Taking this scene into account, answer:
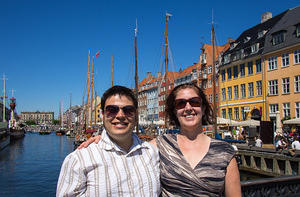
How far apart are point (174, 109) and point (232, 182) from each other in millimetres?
1018

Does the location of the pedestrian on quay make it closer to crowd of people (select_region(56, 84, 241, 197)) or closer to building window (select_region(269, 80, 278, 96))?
crowd of people (select_region(56, 84, 241, 197))

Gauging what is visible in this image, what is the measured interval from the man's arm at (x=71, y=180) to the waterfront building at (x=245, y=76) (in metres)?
32.5

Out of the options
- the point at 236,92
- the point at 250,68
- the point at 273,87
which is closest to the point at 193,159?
the point at 273,87

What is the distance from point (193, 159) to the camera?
272 centimetres

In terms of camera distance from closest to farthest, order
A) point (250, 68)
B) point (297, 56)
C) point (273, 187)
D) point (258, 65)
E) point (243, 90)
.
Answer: point (273, 187), point (297, 56), point (258, 65), point (250, 68), point (243, 90)

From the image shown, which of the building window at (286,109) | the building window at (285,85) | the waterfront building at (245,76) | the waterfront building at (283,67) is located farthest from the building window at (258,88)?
the building window at (286,109)

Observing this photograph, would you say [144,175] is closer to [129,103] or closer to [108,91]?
[129,103]

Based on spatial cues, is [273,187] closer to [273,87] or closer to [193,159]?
Answer: [193,159]

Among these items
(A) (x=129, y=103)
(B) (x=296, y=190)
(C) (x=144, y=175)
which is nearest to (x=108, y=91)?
(A) (x=129, y=103)

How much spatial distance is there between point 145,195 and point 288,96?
3207cm

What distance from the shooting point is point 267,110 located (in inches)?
1296

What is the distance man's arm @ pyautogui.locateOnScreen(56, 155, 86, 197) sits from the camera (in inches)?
84.1

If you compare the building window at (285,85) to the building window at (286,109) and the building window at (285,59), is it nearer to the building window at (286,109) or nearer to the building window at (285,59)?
the building window at (286,109)

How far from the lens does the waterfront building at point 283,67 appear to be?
2975 centimetres
